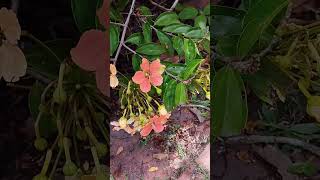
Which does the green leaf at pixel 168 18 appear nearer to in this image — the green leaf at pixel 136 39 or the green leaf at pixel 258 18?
the green leaf at pixel 136 39

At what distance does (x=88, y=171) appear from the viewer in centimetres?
133

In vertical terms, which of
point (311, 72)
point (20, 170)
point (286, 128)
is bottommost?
point (20, 170)

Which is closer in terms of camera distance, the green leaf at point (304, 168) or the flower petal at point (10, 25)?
the green leaf at point (304, 168)

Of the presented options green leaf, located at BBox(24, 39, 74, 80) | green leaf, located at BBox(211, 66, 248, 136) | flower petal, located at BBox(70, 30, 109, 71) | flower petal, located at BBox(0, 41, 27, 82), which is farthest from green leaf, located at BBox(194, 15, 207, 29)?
flower petal, located at BBox(0, 41, 27, 82)

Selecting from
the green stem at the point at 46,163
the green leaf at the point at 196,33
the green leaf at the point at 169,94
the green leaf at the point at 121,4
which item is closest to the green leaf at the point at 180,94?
the green leaf at the point at 169,94

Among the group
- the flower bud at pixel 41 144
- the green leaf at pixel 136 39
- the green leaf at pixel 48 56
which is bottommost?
the flower bud at pixel 41 144

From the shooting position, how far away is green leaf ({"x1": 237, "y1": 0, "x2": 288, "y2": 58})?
1189mm

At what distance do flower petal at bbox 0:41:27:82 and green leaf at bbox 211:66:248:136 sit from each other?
1.60 ft

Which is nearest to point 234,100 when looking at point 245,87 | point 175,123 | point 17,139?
point 245,87

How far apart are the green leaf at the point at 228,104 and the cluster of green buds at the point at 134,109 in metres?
0.12

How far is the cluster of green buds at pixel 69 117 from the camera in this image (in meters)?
1.34

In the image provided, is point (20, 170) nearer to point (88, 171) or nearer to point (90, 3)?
point (88, 171)

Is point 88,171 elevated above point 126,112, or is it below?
below

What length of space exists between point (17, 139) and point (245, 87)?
586 millimetres
